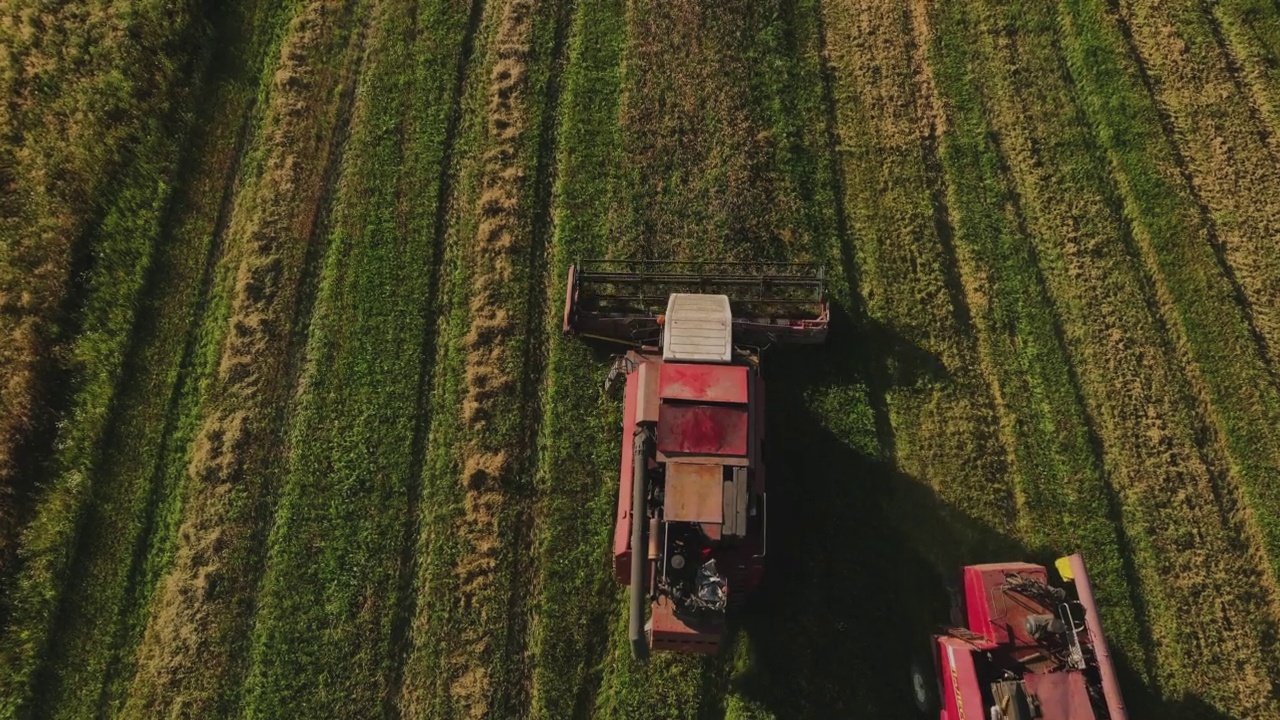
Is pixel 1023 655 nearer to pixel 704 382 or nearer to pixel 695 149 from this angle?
pixel 704 382

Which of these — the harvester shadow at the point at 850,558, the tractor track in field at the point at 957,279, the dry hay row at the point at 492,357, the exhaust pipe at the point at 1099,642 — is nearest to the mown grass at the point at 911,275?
the tractor track in field at the point at 957,279

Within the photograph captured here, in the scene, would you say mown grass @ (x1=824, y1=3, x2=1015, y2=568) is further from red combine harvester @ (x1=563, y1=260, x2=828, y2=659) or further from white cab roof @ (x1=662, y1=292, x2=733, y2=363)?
white cab roof @ (x1=662, y1=292, x2=733, y2=363)

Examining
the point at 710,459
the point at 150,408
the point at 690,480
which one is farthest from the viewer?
the point at 150,408

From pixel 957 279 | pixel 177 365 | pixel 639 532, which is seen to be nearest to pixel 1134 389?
pixel 957 279

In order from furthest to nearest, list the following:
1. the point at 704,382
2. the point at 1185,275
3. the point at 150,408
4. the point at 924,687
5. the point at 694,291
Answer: the point at 1185,275, the point at 694,291, the point at 150,408, the point at 924,687, the point at 704,382

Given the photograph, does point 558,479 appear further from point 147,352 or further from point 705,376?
point 147,352

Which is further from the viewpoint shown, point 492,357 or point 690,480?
point 492,357

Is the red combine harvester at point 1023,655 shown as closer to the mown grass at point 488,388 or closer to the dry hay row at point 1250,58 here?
the mown grass at point 488,388

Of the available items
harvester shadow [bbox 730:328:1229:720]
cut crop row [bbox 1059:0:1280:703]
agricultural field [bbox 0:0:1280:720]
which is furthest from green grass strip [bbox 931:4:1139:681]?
cut crop row [bbox 1059:0:1280:703]
